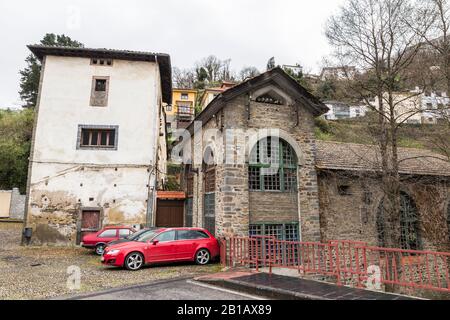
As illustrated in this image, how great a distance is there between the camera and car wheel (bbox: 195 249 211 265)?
1009 cm

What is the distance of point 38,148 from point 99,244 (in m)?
6.85

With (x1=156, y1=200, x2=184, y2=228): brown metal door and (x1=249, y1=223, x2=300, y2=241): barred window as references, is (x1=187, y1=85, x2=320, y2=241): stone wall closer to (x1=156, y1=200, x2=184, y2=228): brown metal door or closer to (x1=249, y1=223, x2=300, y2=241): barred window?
(x1=249, y1=223, x2=300, y2=241): barred window

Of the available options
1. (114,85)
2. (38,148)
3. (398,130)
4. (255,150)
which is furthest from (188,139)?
(398,130)

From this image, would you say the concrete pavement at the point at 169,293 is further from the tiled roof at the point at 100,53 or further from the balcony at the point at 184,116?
the balcony at the point at 184,116

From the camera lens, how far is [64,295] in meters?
6.46

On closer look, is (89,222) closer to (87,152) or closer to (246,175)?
(87,152)

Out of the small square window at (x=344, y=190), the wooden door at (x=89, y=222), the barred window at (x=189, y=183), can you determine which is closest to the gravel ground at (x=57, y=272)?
the wooden door at (x=89, y=222)

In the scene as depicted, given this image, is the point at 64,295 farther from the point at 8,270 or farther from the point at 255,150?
the point at 255,150

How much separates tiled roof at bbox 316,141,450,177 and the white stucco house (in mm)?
9141

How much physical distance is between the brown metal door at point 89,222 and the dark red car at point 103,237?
2.28m

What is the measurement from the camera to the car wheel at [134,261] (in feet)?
30.1

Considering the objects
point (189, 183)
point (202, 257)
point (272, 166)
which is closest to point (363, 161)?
point (272, 166)

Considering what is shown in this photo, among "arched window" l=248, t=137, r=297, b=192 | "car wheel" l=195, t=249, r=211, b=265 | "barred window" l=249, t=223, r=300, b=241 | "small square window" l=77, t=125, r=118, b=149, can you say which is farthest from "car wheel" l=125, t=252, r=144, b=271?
"small square window" l=77, t=125, r=118, b=149
